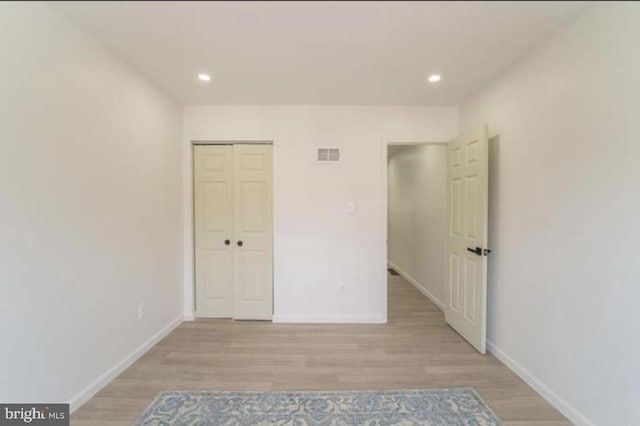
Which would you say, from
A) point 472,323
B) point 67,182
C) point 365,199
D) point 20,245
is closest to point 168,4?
point 67,182

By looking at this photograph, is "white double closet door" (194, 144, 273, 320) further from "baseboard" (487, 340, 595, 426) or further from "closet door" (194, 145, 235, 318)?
"baseboard" (487, 340, 595, 426)

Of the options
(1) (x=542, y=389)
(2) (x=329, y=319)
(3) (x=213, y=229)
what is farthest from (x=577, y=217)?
(3) (x=213, y=229)

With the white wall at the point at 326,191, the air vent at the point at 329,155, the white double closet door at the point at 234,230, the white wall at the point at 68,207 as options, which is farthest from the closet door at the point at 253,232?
the white wall at the point at 68,207

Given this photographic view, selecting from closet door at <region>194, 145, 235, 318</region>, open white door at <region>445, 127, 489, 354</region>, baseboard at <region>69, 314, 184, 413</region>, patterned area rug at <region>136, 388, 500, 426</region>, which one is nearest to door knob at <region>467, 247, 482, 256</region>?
open white door at <region>445, 127, 489, 354</region>

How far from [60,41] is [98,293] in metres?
1.68

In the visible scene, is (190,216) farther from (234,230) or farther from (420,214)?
(420,214)

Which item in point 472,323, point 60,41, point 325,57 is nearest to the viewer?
point 60,41

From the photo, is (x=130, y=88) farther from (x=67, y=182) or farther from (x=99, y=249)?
(x=99, y=249)

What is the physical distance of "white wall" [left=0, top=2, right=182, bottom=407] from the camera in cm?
156

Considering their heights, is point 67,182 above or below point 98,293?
above

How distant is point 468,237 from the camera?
114 inches

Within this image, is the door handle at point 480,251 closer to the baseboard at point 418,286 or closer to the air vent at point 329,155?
the baseboard at point 418,286

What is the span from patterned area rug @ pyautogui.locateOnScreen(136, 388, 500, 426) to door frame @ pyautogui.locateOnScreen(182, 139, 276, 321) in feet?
4.77

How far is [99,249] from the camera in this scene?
7.04 ft
